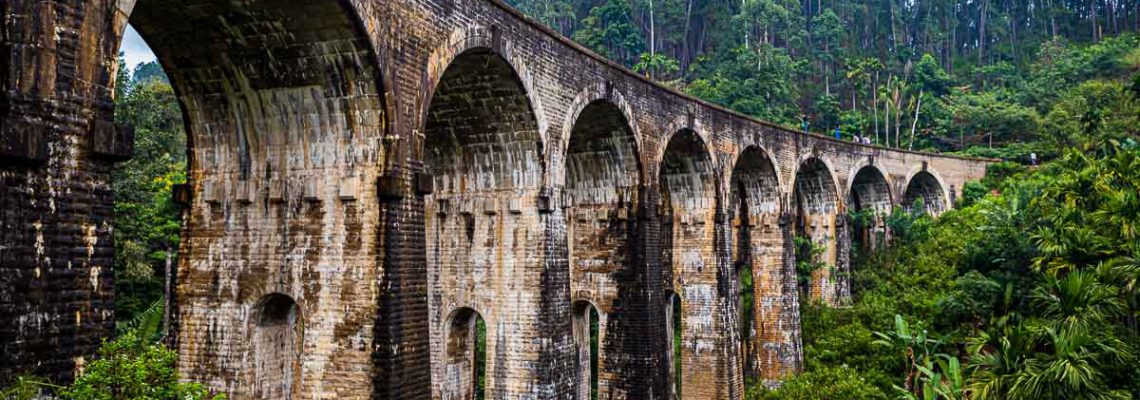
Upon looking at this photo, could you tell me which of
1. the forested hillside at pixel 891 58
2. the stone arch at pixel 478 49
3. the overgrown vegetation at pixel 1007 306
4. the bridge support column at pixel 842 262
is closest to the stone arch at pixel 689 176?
the overgrown vegetation at pixel 1007 306

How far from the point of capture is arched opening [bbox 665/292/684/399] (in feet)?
70.1

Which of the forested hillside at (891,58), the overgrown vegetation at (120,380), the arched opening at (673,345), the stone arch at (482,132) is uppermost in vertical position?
the forested hillside at (891,58)

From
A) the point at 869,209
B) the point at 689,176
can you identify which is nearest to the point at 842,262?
the point at 869,209

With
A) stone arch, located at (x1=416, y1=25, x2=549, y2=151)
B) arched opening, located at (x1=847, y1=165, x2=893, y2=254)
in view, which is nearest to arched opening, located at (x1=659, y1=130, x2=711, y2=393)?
stone arch, located at (x1=416, y1=25, x2=549, y2=151)

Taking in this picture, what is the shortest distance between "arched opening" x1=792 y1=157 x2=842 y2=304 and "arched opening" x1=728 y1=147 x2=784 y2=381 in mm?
4147

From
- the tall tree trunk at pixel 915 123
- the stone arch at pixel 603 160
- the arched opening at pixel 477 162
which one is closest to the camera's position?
the arched opening at pixel 477 162

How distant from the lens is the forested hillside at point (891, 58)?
166ft

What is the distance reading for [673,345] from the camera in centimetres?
2386

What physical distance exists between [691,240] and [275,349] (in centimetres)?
1352

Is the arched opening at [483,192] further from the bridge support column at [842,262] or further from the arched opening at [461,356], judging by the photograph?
the bridge support column at [842,262]

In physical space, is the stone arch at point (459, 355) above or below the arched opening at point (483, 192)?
below

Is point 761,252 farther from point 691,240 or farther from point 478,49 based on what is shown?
point 478,49

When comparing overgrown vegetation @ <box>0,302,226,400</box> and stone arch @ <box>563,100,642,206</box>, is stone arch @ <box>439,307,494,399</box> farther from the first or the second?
overgrown vegetation @ <box>0,302,226,400</box>

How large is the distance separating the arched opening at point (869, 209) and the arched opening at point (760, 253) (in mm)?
8935
